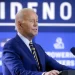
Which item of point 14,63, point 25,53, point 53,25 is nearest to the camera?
point 14,63

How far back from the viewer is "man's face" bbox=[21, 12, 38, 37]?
1.93 meters

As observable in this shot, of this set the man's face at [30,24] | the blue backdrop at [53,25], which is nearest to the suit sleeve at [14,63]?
the man's face at [30,24]

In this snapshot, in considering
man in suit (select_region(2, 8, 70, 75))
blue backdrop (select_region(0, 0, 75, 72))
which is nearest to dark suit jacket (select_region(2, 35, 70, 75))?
man in suit (select_region(2, 8, 70, 75))

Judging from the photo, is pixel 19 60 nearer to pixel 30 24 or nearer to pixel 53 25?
pixel 30 24

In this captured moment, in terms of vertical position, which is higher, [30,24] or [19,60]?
[30,24]

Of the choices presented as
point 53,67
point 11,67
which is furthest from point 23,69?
point 53,67

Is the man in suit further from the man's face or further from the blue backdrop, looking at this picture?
the blue backdrop

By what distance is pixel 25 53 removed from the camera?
1874 millimetres

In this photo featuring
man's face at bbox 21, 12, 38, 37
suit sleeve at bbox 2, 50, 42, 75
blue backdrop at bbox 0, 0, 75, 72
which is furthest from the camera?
blue backdrop at bbox 0, 0, 75, 72

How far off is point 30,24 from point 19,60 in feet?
0.90

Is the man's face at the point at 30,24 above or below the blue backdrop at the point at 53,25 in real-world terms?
above

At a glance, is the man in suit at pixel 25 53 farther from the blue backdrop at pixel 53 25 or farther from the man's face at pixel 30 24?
the blue backdrop at pixel 53 25

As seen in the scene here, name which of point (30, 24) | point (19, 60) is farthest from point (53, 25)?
point (19, 60)

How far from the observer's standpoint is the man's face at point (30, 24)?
193 centimetres
